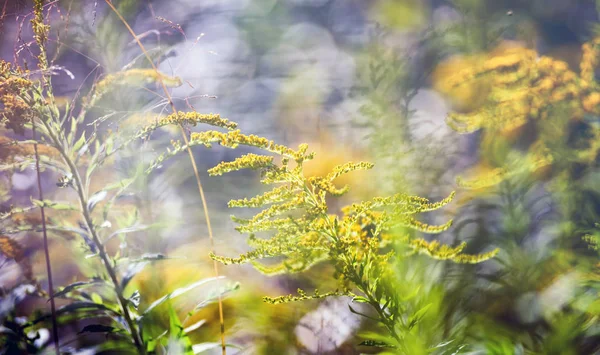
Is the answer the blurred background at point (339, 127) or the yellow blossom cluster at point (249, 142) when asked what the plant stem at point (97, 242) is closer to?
the blurred background at point (339, 127)

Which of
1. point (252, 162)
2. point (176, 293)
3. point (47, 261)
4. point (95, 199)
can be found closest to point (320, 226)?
point (252, 162)

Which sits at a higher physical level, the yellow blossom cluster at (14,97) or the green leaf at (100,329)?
the yellow blossom cluster at (14,97)

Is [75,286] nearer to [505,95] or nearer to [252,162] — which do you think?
[252,162]

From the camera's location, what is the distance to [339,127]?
31.1 inches

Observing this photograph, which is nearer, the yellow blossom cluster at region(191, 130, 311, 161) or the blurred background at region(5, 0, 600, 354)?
the yellow blossom cluster at region(191, 130, 311, 161)

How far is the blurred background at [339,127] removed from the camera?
2.58 feet

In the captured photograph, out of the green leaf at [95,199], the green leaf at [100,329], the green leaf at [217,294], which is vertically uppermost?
the green leaf at [95,199]

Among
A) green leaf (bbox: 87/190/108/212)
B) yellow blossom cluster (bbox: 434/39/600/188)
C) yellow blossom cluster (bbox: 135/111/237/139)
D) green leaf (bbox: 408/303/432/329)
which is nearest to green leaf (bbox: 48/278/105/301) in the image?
green leaf (bbox: 87/190/108/212)

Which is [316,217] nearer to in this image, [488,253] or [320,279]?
[320,279]

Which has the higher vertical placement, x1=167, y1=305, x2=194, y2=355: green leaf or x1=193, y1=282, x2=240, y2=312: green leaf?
x1=193, y1=282, x2=240, y2=312: green leaf

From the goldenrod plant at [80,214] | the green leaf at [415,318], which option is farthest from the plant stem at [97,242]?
the green leaf at [415,318]

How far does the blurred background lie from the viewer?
79cm

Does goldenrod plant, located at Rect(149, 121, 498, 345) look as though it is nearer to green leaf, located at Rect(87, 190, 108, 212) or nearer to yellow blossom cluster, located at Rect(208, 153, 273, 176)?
yellow blossom cluster, located at Rect(208, 153, 273, 176)

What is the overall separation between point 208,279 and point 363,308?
0.26 m
